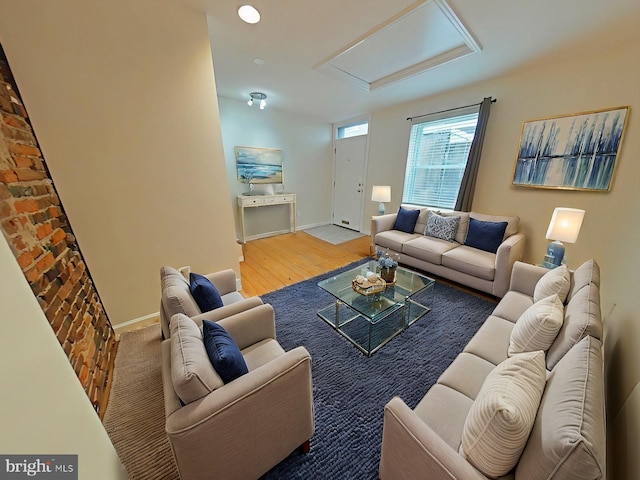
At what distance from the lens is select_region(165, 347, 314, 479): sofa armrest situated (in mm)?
767

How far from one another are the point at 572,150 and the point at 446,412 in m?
3.00

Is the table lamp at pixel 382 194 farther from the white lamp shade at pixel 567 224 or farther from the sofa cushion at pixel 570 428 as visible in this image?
the sofa cushion at pixel 570 428

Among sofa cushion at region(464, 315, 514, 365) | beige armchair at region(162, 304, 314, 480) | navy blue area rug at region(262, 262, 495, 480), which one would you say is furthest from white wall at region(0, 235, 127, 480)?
sofa cushion at region(464, 315, 514, 365)

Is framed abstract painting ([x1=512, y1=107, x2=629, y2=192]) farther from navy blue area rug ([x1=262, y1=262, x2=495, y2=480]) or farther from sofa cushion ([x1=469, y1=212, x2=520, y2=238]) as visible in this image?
navy blue area rug ([x1=262, y1=262, x2=495, y2=480])

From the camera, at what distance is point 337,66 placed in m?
2.59

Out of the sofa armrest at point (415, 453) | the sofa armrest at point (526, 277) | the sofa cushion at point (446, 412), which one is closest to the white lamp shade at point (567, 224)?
the sofa armrest at point (526, 277)

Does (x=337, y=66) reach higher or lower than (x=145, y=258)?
higher

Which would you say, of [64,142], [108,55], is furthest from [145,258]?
[108,55]

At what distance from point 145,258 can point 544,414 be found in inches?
104

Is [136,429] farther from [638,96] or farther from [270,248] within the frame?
[638,96]

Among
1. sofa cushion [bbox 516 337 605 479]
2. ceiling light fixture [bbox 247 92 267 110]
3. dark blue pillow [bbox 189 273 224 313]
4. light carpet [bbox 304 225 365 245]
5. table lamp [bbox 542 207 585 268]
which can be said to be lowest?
light carpet [bbox 304 225 365 245]

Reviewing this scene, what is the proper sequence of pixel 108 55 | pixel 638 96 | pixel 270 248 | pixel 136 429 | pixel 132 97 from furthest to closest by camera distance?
1. pixel 270 248
2. pixel 638 96
3. pixel 132 97
4. pixel 108 55
5. pixel 136 429

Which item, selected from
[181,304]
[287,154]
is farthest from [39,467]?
[287,154]

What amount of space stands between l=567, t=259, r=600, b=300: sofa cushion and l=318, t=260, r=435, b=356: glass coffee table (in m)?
0.94
